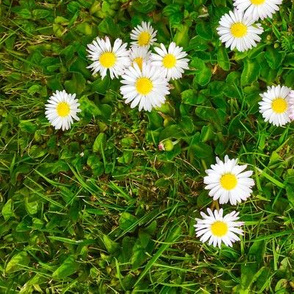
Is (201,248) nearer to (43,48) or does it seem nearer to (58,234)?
(58,234)

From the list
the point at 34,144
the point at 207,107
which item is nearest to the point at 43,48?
the point at 34,144

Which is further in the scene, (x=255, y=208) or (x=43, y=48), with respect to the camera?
(x=43, y=48)

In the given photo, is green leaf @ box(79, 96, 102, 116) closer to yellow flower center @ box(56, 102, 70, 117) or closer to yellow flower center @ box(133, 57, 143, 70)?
yellow flower center @ box(56, 102, 70, 117)

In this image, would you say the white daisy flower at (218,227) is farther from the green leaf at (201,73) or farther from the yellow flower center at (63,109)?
the yellow flower center at (63,109)

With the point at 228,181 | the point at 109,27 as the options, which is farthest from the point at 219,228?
the point at 109,27

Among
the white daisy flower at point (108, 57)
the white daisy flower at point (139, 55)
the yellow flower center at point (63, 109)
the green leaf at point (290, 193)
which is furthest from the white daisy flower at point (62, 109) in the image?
the green leaf at point (290, 193)

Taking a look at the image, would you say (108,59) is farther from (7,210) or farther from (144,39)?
(7,210)
